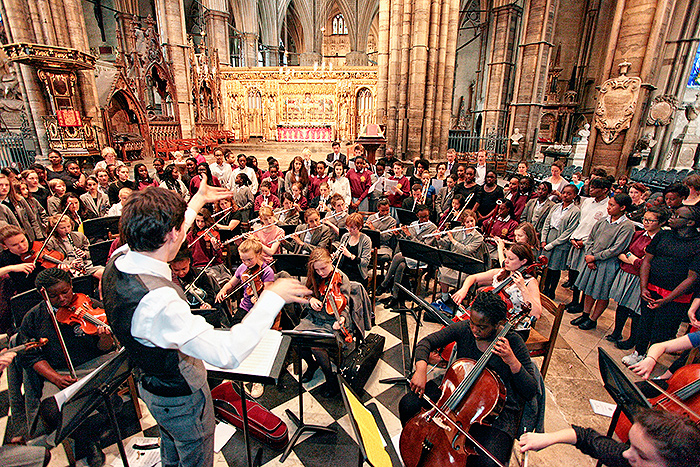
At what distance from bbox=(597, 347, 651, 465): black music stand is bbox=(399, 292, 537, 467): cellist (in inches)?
16.5

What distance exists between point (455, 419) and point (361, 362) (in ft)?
3.98

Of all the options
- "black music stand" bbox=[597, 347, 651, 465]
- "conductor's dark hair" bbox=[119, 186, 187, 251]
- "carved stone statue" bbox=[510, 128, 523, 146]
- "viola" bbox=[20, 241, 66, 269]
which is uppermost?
"carved stone statue" bbox=[510, 128, 523, 146]

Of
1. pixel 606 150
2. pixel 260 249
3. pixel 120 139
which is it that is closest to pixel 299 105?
pixel 120 139

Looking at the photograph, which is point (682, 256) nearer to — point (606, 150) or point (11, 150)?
point (606, 150)

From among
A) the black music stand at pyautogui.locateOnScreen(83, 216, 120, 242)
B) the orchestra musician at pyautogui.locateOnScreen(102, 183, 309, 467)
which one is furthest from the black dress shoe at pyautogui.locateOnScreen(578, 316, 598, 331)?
the black music stand at pyautogui.locateOnScreen(83, 216, 120, 242)

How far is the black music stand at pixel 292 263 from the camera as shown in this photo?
353cm

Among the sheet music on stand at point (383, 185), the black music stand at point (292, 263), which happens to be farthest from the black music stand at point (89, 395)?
the sheet music on stand at point (383, 185)

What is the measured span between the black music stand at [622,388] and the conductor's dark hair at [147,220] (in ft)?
7.01

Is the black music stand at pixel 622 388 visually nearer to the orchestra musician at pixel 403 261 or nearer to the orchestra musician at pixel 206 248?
the orchestra musician at pixel 403 261

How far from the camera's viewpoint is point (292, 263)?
359 centimetres

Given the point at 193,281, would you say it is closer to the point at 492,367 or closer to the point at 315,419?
the point at 315,419

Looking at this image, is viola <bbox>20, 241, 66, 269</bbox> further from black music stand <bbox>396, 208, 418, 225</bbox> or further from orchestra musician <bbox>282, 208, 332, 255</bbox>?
black music stand <bbox>396, 208, 418, 225</bbox>

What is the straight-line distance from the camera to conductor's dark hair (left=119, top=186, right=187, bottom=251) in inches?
53.2

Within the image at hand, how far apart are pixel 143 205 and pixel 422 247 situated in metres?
2.85
